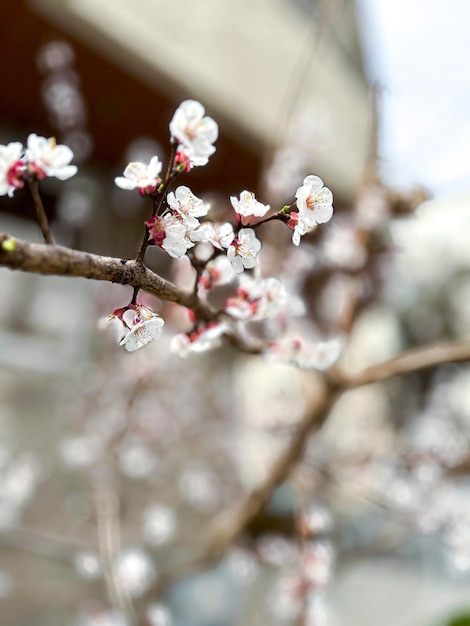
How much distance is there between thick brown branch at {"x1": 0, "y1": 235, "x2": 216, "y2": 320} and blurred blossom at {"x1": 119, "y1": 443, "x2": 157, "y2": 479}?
8.44 feet

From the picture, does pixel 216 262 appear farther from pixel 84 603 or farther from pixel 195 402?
pixel 195 402

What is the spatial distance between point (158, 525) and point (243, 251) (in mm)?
2713

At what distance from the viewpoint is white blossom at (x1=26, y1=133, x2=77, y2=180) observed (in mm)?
524

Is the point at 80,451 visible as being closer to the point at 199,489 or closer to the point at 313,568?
the point at 199,489

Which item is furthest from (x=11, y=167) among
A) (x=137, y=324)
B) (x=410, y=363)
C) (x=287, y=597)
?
(x=287, y=597)

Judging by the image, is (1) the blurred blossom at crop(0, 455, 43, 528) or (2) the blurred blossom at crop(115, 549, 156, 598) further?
(1) the blurred blossom at crop(0, 455, 43, 528)

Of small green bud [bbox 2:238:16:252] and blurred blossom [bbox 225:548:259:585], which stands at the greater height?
blurred blossom [bbox 225:548:259:585]

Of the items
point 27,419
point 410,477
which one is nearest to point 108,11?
point 27,419

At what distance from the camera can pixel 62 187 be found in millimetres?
3434

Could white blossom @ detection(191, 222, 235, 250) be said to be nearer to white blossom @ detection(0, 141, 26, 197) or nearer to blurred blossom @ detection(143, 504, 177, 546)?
white blossom @ detection(0, 141, 26, 197)

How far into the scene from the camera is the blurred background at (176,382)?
2432 millimetres

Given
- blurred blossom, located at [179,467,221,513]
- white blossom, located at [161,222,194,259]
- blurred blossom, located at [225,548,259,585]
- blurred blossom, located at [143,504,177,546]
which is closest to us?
white blossom, located at [161,222,194,259]

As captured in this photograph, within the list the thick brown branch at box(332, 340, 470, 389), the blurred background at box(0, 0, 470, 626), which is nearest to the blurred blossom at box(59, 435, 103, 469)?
the blurred background at box(0, 0, 470, 626)

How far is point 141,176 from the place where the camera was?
1.89 ft
